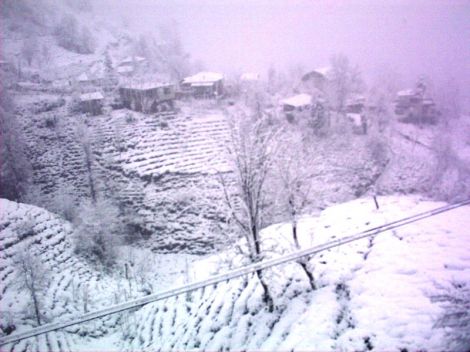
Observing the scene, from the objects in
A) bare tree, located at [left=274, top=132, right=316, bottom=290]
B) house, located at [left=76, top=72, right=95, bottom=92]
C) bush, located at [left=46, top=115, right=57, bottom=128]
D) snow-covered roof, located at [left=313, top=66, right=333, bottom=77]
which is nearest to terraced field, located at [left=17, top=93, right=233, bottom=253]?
bush, located at [left=46, top=115, right=57, bottom=128]

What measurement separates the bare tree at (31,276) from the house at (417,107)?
34.1 metres

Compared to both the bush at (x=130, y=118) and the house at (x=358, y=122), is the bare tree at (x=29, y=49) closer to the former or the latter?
the bush at (x=130, y=118)

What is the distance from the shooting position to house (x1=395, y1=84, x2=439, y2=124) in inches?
1209

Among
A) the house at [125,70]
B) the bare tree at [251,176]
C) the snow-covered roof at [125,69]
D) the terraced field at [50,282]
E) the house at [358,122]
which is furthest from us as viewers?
→ the snow-covered roof at [125,69]

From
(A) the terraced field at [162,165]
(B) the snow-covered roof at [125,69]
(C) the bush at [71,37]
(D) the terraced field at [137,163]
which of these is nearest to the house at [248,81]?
(A) the terraced field at [162,165]

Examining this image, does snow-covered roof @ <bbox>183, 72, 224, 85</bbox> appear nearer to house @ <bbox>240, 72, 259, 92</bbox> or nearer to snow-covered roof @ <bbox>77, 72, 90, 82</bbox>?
house @ <bbox>240, 72, 259, 92</bbox>

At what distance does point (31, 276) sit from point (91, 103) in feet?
59.9

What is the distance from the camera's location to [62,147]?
22.0 metres

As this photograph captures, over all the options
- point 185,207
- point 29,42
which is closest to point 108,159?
point 185,207

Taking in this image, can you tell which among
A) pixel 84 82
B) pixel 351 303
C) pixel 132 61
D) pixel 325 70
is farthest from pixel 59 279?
pixel 325 70

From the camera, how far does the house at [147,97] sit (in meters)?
26.5

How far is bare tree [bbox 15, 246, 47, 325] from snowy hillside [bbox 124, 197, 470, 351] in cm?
427

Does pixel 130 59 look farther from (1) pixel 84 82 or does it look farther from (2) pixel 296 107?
(2) pixel 296 107

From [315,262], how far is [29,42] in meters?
38.9
